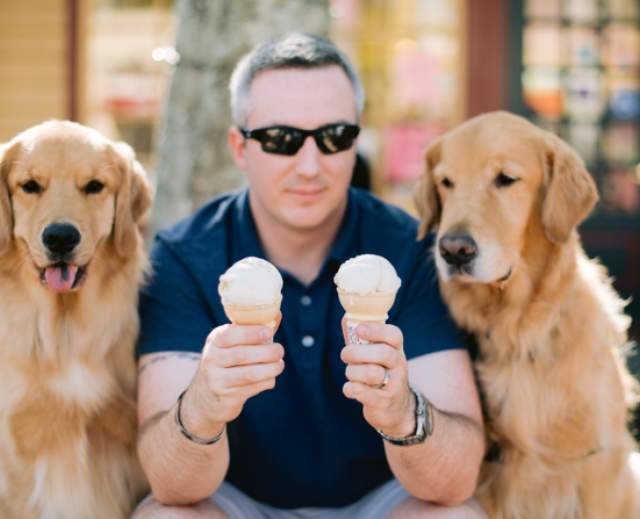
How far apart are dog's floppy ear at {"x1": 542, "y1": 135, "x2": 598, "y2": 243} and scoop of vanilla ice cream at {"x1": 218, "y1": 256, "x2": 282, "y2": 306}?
1.19m

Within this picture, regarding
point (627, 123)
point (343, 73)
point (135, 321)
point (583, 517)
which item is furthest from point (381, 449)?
point (627, 123)

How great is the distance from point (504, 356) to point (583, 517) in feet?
2.00

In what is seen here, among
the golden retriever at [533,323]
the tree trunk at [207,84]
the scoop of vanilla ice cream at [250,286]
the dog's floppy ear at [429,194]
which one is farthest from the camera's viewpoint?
the tree trunk at [207,84]

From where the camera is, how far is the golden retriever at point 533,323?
9.71 feet

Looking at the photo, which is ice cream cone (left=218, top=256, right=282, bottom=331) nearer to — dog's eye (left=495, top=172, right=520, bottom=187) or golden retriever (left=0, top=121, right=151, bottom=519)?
golden retriever (left=0, top=121, right=151, bottom=519)

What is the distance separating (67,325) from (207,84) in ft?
5.91

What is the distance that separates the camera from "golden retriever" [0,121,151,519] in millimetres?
2857

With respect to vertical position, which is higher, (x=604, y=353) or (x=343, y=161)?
(x=343, y=161)

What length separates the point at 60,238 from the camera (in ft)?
9.06

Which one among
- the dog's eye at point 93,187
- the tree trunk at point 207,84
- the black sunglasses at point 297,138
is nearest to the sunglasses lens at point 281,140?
the black sunglasses at point 297,138

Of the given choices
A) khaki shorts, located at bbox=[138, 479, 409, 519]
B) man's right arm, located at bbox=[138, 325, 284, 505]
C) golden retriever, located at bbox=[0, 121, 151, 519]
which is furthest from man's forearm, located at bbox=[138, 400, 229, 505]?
golden retriever, located at bbox=[0, 121, 151, 519]

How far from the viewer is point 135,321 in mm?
3031

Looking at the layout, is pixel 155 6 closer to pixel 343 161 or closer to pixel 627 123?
pixel 627 123

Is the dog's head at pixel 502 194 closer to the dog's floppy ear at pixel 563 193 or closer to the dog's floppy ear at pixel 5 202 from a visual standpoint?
the dog's floppy ear at pixel 563 193
